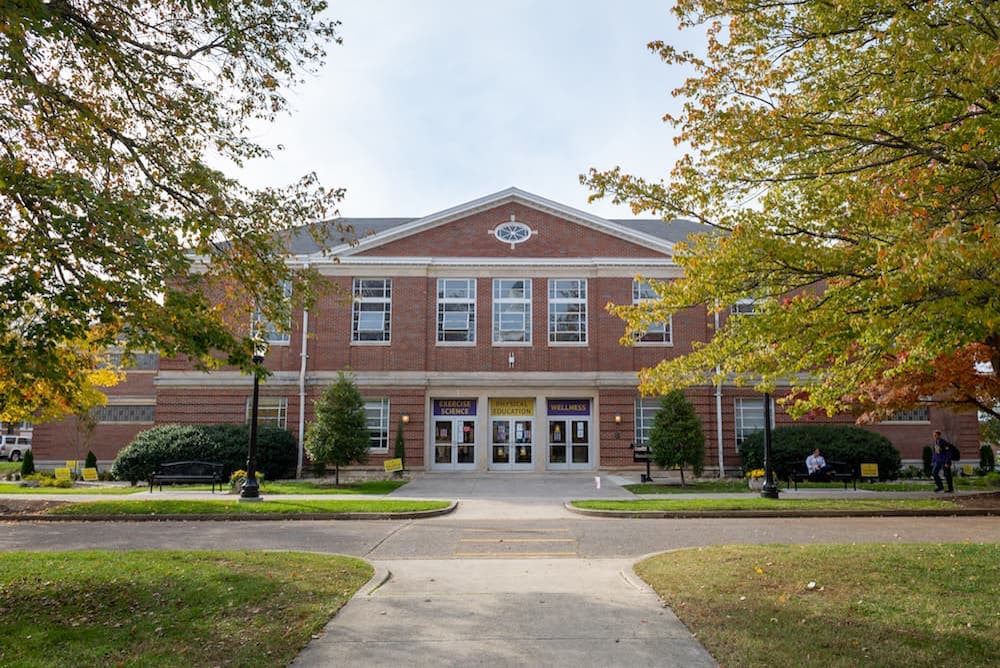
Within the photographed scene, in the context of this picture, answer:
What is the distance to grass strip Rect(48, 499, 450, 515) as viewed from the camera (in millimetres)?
A: 16359

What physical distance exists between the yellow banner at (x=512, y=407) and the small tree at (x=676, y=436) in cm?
653

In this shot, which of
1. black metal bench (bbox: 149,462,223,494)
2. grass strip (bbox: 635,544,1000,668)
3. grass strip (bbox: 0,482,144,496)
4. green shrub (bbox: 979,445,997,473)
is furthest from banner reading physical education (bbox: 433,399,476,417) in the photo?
green shrub (bbox: 979,445,997,473)

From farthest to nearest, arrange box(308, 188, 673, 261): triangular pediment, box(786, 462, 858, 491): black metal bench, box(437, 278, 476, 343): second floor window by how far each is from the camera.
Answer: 1. box(308, 188, 673, 261): triangular pediment
2. box(437, 278, 476, 343): second floor window
3. box(786, 462, 858, 491): black metal bench

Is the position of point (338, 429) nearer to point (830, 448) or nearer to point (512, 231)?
point (512, 231)

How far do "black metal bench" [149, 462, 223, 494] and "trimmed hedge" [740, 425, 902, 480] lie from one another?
1867cm

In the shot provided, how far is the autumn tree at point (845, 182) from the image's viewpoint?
7.25 metres

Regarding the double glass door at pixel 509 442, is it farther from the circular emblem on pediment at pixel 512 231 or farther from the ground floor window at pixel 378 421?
the circular emblem on pediment at pixel 512 231

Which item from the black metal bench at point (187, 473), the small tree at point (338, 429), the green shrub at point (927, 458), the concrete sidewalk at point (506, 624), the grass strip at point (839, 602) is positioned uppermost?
the small tree at point (338, 429)

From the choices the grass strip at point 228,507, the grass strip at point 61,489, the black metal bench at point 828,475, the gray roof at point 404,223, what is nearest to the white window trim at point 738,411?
the black metal bench at point 828,475

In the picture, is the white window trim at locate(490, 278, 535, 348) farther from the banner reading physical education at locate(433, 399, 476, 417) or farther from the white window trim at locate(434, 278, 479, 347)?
the banner reading physical education at locate(433, 399, 476, 417)

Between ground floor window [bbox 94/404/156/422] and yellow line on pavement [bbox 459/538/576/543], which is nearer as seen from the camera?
yellow line on pavement [bbox 459/538/576/543]

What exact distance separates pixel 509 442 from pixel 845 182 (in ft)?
70.7

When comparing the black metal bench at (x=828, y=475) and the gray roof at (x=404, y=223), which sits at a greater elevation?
the gray roof at (x=404, y=223)

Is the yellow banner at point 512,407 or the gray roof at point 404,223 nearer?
the yellow banner at point 512,407
